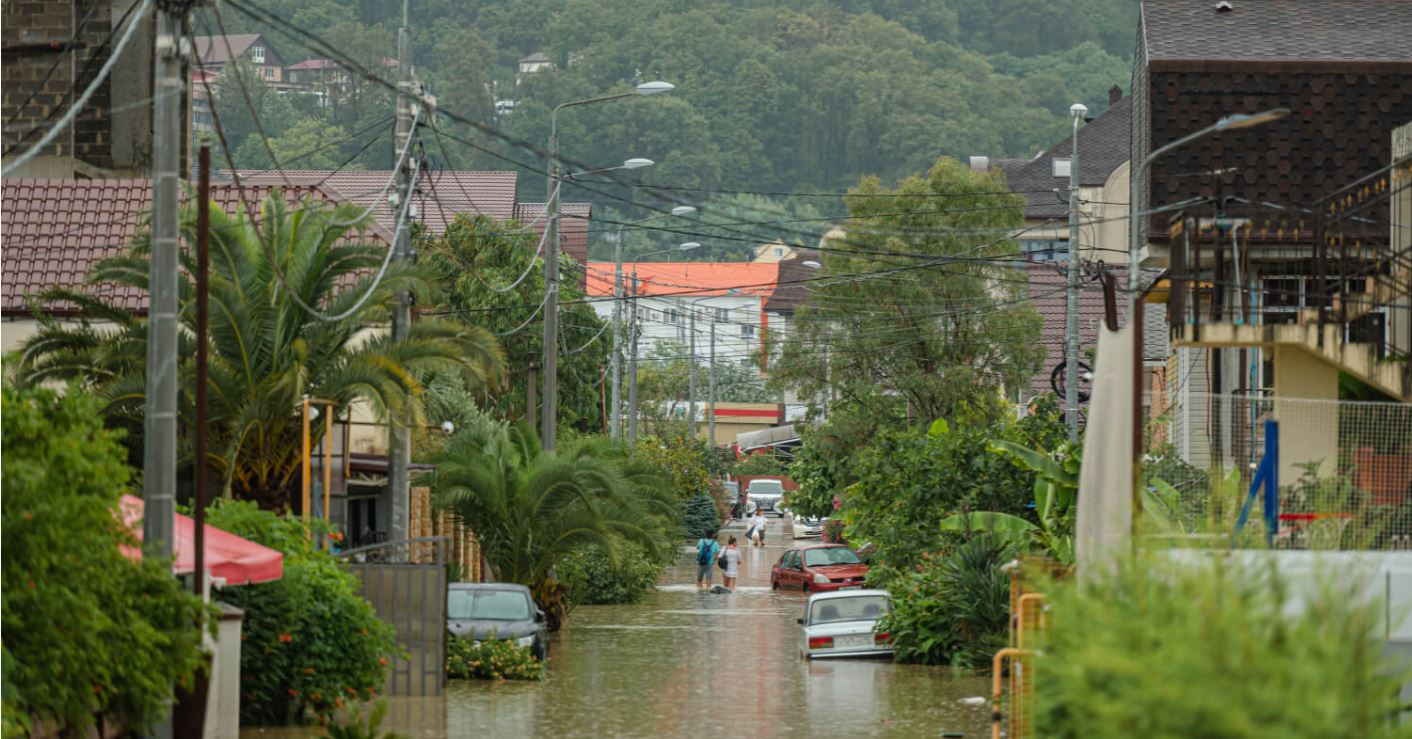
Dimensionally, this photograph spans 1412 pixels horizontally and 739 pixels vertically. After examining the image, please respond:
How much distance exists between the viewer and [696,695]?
26.9 metres

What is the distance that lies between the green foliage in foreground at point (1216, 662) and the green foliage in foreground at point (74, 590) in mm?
Result: 7113

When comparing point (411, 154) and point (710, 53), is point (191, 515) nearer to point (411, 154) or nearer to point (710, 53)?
point (411, 154)

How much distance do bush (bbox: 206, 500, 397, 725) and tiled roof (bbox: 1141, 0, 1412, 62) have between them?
1778 cm

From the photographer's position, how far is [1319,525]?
1756 centimetres

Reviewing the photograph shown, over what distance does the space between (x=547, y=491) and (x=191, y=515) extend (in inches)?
545

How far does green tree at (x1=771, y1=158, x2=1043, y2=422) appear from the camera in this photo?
56344mm

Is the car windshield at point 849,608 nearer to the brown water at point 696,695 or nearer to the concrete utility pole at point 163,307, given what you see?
the brown water at point 696,695

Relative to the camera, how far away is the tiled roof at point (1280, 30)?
34844 millimetres

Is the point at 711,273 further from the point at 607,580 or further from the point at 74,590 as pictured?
the point at 74,590

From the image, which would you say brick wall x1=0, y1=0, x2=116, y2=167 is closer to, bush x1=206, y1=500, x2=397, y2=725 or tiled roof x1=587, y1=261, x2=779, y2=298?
bush x1=206, y1=500, x2=397, y2=725

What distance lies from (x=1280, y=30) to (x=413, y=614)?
1908 centimetres

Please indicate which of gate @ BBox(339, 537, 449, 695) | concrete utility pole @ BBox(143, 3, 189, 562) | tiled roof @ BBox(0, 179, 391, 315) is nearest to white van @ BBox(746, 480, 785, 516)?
tiled roof @ BBox(0, 179, 391, 315)

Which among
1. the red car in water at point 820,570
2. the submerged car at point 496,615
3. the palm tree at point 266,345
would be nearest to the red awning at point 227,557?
the palm tree at point 266,345

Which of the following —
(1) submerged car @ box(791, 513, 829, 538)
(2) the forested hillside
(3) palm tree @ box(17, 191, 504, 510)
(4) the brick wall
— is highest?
(2) the forested hillside
